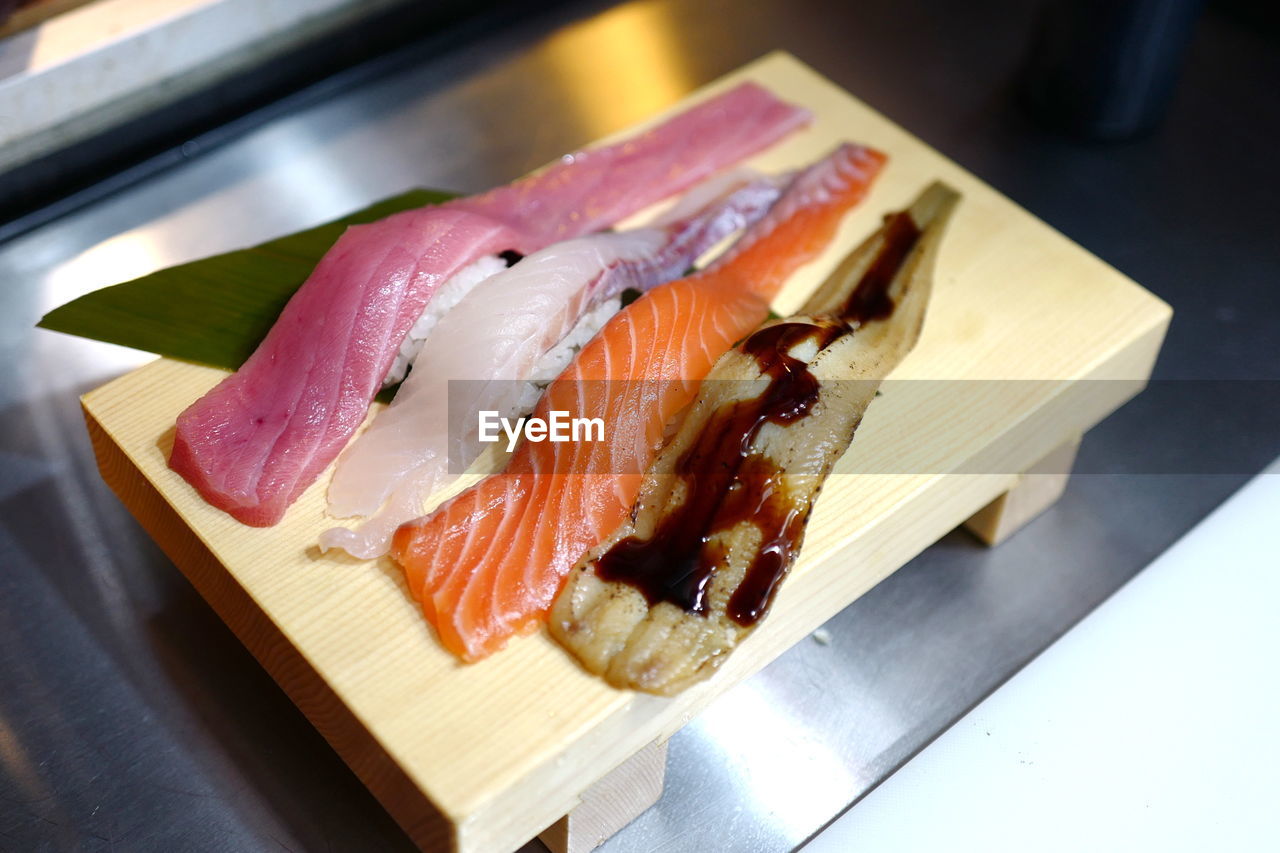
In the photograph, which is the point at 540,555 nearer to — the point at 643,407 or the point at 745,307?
the point at 643,407

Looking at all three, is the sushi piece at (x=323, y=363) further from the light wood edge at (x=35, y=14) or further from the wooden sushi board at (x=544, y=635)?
the light wood edge at (x=35, y=14)

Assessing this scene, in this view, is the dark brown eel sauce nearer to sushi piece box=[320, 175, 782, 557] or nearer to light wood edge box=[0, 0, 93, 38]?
sushi piece box=[320, 175, 782, 557]

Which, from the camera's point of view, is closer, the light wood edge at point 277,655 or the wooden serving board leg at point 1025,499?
the light wood edge at point 277,655

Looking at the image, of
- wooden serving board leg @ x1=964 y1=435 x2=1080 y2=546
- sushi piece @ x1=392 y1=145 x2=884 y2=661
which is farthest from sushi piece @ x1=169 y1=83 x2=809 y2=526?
wooden serving board leg @ x1=964 y1=435 x2=1080 y2=546

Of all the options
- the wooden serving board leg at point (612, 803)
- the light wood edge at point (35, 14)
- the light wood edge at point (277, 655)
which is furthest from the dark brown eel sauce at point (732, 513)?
the light wood edge at point (35, 14)

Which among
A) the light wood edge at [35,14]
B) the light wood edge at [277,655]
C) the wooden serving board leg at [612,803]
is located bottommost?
the wooden serving board leg at [612,803]

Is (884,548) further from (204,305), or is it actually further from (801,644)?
(204,305)
